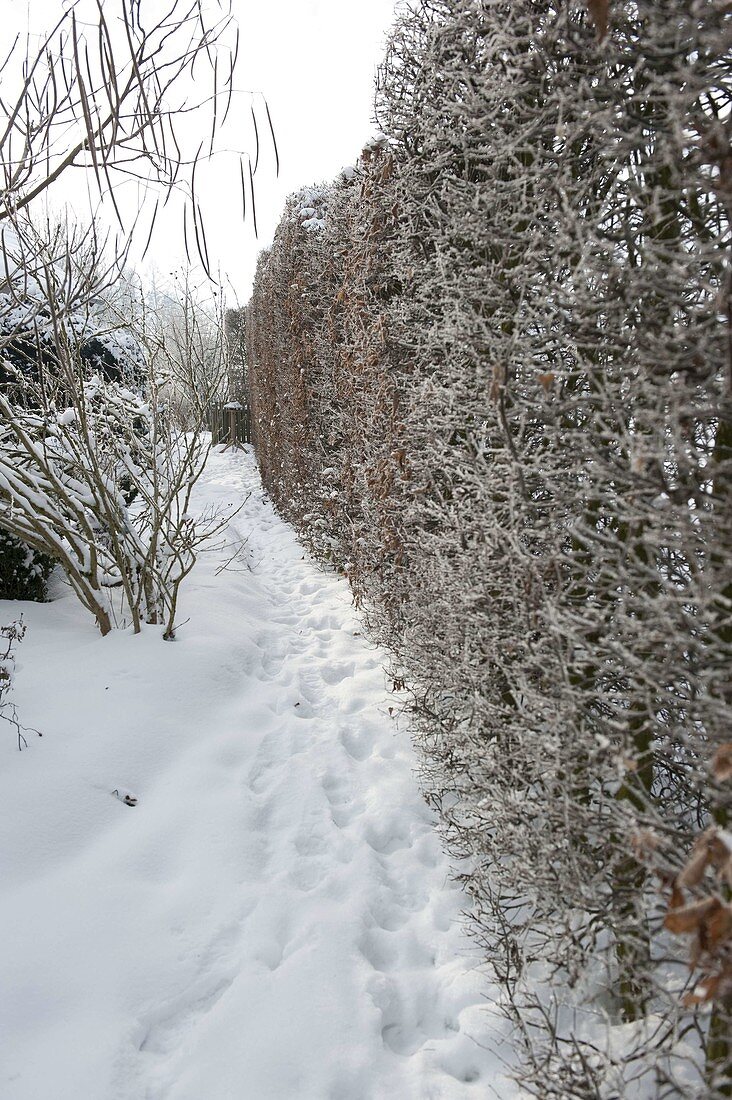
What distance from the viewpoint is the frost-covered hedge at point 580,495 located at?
3.89 ft

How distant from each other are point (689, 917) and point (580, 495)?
3.11 feet

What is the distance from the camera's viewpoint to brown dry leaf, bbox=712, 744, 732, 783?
0.85 m

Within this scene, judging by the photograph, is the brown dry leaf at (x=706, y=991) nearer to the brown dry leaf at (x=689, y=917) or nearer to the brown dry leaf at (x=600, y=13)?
the brown dry leaf at (x=689, y=917)

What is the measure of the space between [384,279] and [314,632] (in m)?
2.73

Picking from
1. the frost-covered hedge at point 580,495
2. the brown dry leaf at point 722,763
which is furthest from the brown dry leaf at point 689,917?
the brown dry leaf at point 722,763

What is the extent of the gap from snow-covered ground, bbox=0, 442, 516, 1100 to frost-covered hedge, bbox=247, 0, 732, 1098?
0.31 m

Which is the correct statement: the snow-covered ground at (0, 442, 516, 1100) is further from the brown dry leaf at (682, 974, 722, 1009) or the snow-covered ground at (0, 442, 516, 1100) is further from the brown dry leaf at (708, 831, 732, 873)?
the brown dry leaf at (708, 831, 732, 873)

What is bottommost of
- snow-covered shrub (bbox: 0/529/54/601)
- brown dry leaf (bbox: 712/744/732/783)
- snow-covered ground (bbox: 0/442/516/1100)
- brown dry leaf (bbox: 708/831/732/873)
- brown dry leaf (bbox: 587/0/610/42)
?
snow-covered ground (bbox: 0/442/516/1100)

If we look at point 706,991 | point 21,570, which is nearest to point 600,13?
point 706,991

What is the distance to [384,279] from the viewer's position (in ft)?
11.7

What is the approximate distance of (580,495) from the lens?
1.52 m

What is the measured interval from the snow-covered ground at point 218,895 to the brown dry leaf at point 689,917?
1.23 m

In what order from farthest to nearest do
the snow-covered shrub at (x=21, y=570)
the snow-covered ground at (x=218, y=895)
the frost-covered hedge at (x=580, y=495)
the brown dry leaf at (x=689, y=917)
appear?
the snow-covered shrub at (x=21, y=570) < the snow-covered ground at (x=218, y=895) < the frost-covered hedge at (x=580, y=495) < the brown dry leaf at (x=689, y=917)

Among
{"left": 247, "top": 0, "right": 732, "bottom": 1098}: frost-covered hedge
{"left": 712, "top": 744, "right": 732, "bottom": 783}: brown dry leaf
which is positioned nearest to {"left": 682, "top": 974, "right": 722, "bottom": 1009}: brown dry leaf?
{"left": 247, "top": 0, "right": 732, "bottom": 1098}: frost-covered hedge
